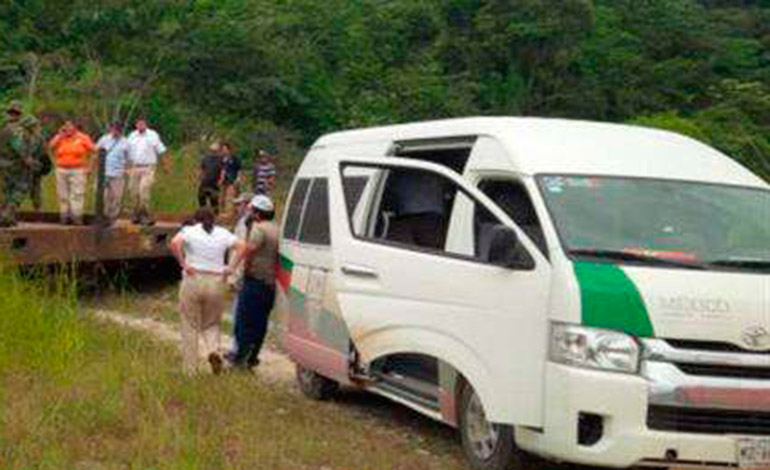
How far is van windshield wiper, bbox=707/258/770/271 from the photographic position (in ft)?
23.9

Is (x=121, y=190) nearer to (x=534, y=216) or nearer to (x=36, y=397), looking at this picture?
(x=36, y=397)

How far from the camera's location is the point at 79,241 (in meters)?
15.4

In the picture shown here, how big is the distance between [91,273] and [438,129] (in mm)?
8975

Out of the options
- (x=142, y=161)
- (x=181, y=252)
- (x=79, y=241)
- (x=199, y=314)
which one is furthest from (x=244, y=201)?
(x=142, y=161)

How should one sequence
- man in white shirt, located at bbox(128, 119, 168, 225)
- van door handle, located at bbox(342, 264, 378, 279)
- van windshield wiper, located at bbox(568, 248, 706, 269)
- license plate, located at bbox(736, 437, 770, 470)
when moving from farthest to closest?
1. man in white shirt, located at bbox(128, 119, 168, 225)
2. van door handle, located at bbox(342, 264, 378, 279)
3. van windshield wiper, located at bbox(568, 248, 706, 269)
4. license plate, located at bbox(736, 437, 770, 470)

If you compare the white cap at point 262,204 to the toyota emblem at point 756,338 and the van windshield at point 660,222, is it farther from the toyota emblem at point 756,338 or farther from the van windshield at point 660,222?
the toyota emblem at point 756,338

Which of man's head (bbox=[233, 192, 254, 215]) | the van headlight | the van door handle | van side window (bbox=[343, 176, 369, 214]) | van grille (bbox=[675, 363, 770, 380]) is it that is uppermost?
van side window (bbox=[343, 176, 369, 214])

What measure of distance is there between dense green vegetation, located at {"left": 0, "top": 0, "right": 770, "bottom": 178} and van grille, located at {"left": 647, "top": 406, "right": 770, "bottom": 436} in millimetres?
20290

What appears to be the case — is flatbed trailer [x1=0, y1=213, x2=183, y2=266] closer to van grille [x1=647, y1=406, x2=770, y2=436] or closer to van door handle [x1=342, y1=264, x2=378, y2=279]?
van door handle [x1=342, y1=264, x2=378, y2=279]

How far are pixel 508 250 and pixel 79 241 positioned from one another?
9.26 m

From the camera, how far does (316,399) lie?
34.5ft

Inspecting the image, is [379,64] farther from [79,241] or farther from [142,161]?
[79,241]

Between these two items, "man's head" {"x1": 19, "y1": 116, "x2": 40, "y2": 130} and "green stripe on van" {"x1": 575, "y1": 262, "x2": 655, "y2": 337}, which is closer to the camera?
"green stripe on van" {"x1": 575, "y1": 262, "x2": 655, "y2": 337}

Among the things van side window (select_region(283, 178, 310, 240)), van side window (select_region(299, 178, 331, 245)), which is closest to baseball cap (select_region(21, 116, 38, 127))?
van side window (select_region(283, 178, 310, 240))
